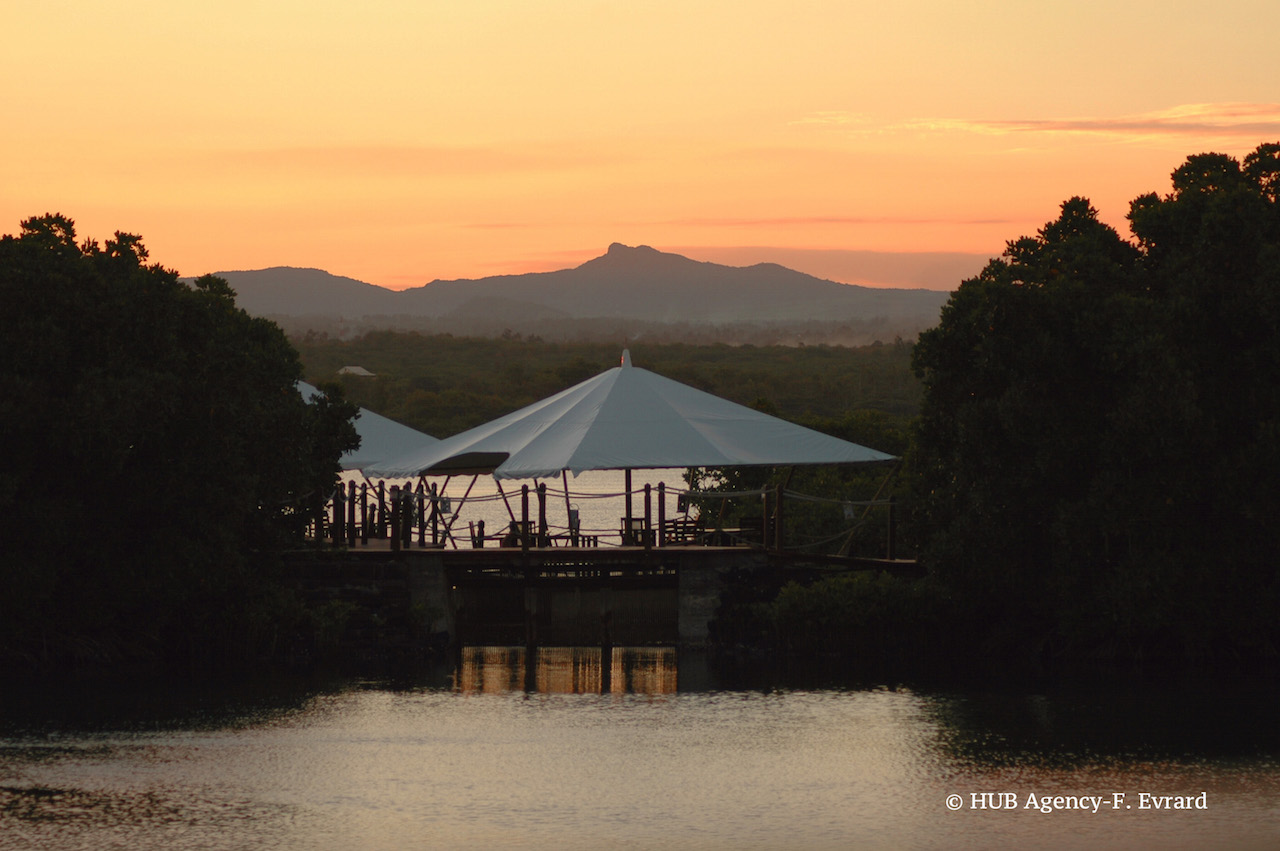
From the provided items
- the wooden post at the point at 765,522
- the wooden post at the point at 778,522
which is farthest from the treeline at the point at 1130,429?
the wooden post at the point at 765,522

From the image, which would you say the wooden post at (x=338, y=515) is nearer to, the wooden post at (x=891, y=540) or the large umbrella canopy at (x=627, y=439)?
the large umbrella canopy at (x=627, y=439)

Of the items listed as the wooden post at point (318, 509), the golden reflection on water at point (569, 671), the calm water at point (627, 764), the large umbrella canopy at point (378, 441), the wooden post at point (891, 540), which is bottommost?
the golden reflection on water at point (569, 671)

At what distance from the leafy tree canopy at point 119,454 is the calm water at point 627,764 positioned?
2.29 meters

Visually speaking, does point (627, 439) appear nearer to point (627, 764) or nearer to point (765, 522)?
point (765, 522)

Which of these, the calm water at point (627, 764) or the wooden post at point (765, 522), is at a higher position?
the wooden post at point (765, 522)

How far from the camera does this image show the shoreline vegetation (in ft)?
70.0

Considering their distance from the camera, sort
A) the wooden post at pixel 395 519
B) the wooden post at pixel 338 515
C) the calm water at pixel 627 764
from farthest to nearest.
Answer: the wooden post at pixel 338 515 < the wooden post at pixel 395 519 < the calm water at pixel 627 764

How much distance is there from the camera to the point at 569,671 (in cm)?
2336

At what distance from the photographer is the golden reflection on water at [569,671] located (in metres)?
21.2

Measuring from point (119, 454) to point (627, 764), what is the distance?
971 centimetres

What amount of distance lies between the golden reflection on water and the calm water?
133 millimetres

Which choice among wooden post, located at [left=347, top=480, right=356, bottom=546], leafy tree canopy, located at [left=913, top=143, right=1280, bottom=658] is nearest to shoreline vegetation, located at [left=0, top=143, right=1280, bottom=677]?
leafy tree canopy, located at [left=913, top=143, right=1280, bottom=658]

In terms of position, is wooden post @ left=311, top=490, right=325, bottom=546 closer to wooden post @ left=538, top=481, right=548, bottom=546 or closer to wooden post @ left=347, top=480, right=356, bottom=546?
wooden post @ left=347, top=480, right=356, bottom=546

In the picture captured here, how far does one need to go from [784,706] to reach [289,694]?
6.42 meters
